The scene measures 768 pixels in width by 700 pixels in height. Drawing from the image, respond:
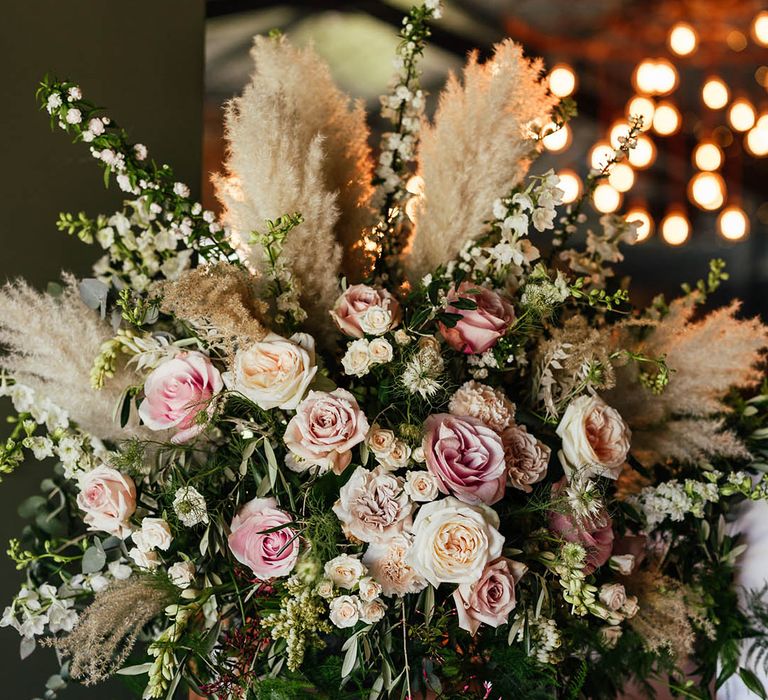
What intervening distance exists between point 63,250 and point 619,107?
1.45 meters

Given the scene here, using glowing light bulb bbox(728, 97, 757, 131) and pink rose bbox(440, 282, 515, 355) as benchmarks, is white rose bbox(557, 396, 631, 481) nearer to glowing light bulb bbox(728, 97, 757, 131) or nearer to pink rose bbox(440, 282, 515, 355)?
pink rose bbox(440, 282, 515, 355)

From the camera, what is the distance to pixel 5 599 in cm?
123

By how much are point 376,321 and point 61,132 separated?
753 millimetres

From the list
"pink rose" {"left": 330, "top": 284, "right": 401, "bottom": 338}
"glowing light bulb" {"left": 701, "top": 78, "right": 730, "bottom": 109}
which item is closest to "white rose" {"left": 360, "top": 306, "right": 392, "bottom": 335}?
Result: "pink rose" {"left": 330, "top": 284, "right": 401, "bottom": 338}

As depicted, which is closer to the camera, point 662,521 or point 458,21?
point 662,521

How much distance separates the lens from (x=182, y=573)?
909 millimetres

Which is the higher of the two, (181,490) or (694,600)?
(181,490)

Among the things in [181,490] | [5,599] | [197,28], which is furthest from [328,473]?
[197,28]

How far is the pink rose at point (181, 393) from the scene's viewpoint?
902 mm

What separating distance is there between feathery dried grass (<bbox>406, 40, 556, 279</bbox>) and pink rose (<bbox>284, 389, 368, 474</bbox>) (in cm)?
30

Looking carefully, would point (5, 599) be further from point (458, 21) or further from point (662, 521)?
point (458, 21)

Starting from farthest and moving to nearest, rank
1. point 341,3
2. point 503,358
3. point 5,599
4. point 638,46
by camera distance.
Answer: point 638,46, point 341,3, point 5,599, point 503,358

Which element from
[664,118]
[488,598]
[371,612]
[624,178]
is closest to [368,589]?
[371,612]

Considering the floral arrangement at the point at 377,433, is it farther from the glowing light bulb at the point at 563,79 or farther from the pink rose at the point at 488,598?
the glowing light bulb at the point at 563,79
